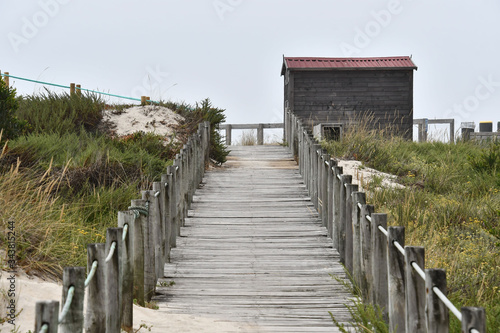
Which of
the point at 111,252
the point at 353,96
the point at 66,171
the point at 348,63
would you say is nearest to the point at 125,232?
the point at 111,252

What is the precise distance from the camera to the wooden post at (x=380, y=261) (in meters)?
5.45

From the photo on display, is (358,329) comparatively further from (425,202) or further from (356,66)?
(356,66)

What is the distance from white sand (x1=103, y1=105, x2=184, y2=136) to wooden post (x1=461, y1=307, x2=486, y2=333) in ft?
45.9

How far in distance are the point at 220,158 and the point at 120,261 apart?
394 inches

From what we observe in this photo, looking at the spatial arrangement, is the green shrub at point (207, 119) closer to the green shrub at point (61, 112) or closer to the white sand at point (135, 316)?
the green shrub at point (61, 112)

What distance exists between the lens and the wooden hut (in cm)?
2320

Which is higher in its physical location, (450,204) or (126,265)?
(126,265)

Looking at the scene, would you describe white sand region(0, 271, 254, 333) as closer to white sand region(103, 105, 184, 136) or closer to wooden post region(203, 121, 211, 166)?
wooden post region(203, 121, 211, 166)

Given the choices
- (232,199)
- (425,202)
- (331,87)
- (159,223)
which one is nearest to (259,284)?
(159,223)

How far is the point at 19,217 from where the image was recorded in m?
6.70

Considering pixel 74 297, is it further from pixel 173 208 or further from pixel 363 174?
pixel 363 174

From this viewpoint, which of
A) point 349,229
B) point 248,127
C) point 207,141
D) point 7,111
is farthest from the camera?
point 248,127

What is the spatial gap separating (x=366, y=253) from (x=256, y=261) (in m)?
2.17

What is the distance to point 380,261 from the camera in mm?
5469
